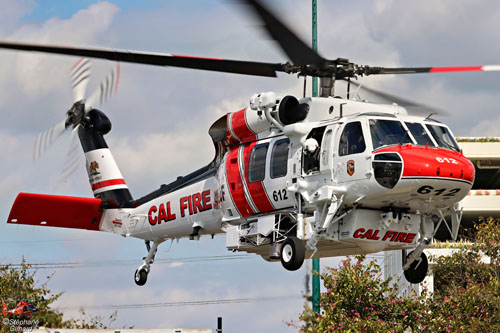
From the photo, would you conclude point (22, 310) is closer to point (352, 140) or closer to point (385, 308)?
point (385, 308)

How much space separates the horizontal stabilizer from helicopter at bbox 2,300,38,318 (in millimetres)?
13160

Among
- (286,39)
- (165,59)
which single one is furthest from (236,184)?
(286,39)

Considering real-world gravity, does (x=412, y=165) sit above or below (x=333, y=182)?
above

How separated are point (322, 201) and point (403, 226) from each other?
86.1 inches

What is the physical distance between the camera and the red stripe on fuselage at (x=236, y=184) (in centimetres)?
2169

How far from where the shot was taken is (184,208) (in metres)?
24.0

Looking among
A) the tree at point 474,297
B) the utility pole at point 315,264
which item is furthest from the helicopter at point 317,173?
the tree at point 474,297

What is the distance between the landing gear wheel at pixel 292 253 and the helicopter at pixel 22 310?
2180 cm

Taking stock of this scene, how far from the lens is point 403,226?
20.2 metres

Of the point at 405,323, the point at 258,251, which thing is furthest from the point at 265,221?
the point at 405,323

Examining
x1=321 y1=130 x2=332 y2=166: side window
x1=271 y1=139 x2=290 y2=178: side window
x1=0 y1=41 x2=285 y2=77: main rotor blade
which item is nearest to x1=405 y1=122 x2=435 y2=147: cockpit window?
x1=321 y1=130 x2=332 y2=166: side window

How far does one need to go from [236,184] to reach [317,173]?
287 centimetres

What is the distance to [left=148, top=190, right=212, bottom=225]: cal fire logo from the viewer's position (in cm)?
2323

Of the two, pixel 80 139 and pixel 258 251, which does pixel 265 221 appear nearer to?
pixel 258 251
